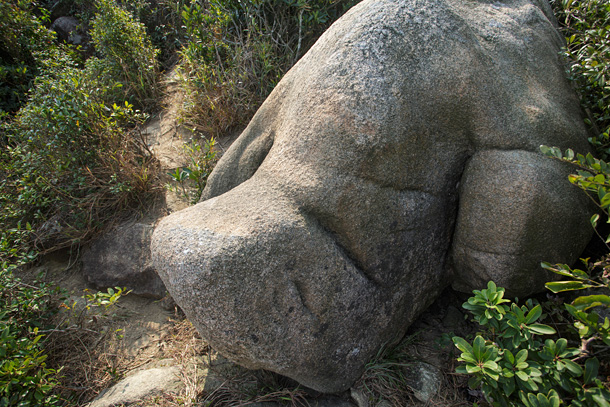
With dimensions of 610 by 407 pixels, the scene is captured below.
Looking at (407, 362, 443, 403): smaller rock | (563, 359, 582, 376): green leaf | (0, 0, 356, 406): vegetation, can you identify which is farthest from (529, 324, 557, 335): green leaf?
(0, 0, 356, 406): vegetation

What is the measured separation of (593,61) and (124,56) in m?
4.13

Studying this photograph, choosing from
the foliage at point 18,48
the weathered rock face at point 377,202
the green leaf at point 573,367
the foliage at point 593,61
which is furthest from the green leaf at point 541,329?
the foliage at point 18,48

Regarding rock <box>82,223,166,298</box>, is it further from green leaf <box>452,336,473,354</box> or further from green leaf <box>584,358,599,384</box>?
green leaf <box>584,358,599,384</box>

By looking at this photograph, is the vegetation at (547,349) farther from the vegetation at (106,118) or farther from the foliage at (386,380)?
the vegetation at (106,118)

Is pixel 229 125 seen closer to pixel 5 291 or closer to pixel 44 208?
pixel 44 208

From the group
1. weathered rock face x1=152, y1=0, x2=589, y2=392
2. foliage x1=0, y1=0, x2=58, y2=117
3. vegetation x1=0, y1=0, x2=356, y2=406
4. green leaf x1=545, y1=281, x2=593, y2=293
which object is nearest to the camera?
green leaf x1=545, y1=281, x2=593, y2=293

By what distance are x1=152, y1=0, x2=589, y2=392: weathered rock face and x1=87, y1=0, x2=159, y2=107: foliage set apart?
283 centimetres

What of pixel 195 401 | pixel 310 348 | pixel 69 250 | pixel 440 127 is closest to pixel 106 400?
pixel 195 401

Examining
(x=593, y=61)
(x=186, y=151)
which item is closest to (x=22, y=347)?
(x=186, y=151)

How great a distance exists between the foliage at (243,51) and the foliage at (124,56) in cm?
64

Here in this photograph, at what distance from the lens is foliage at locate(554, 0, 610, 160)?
2145 millimetres

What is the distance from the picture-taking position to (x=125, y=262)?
3.15 metres

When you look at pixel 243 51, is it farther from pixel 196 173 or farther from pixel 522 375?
pixel 522 375

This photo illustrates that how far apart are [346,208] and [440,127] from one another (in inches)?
24.5
